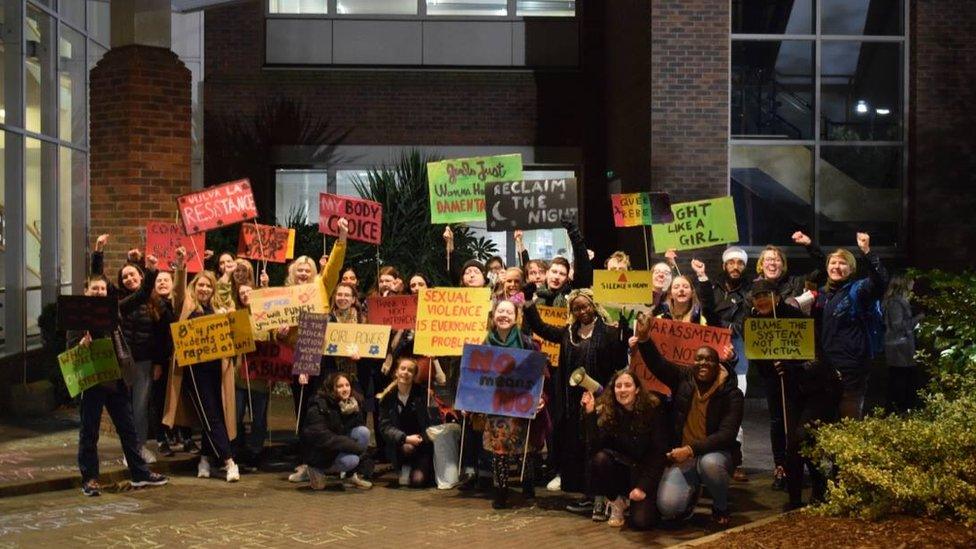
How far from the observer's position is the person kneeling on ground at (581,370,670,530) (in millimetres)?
8391

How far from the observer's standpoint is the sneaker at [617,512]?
848cm

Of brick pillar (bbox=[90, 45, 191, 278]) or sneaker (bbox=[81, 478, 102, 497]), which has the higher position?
brick pillar (bbox=[90, 45, 191, 278])

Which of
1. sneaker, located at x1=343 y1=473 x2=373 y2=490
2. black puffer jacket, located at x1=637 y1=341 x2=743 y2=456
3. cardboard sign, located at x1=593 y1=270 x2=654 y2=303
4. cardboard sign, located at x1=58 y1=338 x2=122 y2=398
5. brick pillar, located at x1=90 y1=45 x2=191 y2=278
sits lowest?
sneaker, located at x1=343 y1=473 x2=373 y2=490

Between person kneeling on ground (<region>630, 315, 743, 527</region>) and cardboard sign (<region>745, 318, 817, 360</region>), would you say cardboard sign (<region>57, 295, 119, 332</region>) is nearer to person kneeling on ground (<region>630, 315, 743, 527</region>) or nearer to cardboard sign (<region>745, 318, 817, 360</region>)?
person kneeling on ground (<region>630, 315, 743, 527</region>)

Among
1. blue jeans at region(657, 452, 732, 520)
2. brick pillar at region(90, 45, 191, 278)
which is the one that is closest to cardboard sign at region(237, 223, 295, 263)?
brick pillar at region(90, 45, 191, 278)

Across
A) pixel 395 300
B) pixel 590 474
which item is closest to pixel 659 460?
pixel 590 474

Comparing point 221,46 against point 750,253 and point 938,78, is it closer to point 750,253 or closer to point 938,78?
point 750,253

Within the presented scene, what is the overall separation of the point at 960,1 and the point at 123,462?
39.7ft

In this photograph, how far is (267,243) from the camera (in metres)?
12.3

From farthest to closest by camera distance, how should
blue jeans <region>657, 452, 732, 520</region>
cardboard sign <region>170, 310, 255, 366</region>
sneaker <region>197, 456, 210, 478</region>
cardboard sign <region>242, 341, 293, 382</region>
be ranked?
cardboard sign <region>242, 341, 293, 382</region> → sneaker <region>197, 456, 210, 478</region> → cardboard sign <region>170, 310, 255, 366</region> → blue jeans <region>657, 452, 732, 520</region>

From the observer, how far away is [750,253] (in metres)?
16.5

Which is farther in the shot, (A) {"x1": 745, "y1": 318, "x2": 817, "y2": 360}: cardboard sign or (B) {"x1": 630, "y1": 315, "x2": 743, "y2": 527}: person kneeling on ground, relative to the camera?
(A) {"x1": 745, "y1": 318, "x2": 817, "y2": 360}: cardboard sign

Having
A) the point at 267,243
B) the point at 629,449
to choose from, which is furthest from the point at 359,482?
the point at 267,243

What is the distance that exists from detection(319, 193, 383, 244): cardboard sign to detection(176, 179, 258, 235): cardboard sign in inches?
27.8
